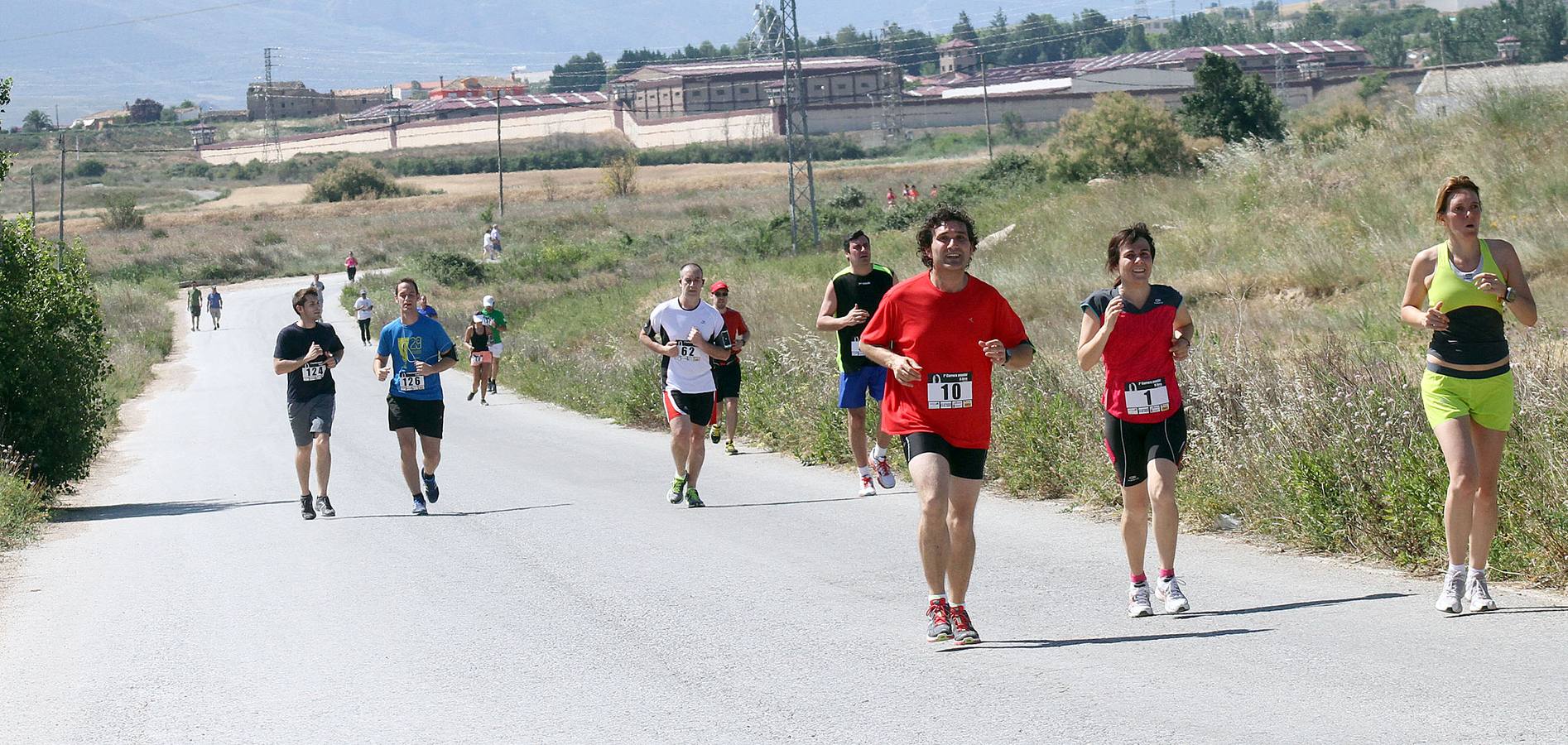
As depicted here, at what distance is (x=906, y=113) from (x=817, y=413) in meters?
128

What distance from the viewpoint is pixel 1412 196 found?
25.5m

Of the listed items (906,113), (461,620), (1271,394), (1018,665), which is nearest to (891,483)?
(1271,394)

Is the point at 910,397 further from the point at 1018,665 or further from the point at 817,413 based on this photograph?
the point at 817,413

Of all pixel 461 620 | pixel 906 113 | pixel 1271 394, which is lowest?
pixel 461 620

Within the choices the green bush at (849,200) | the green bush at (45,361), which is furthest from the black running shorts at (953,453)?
the green bush at (849,200)

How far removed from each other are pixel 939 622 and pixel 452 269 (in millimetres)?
57280

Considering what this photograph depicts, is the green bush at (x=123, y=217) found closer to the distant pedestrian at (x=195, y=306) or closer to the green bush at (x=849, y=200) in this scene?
the distant pedestrian at (x=195, y=306)

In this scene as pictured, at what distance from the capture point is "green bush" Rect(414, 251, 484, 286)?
61.8 m

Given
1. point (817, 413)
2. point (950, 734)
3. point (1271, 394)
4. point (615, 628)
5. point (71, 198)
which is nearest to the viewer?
point (950, 734)

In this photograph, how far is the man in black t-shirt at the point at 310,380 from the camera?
1376cm

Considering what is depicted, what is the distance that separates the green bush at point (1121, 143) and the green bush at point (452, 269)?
24.8m

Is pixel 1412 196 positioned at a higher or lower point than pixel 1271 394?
higher

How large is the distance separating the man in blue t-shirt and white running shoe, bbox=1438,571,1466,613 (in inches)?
332

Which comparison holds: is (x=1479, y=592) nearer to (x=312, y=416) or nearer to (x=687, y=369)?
(x=687, y=369)
